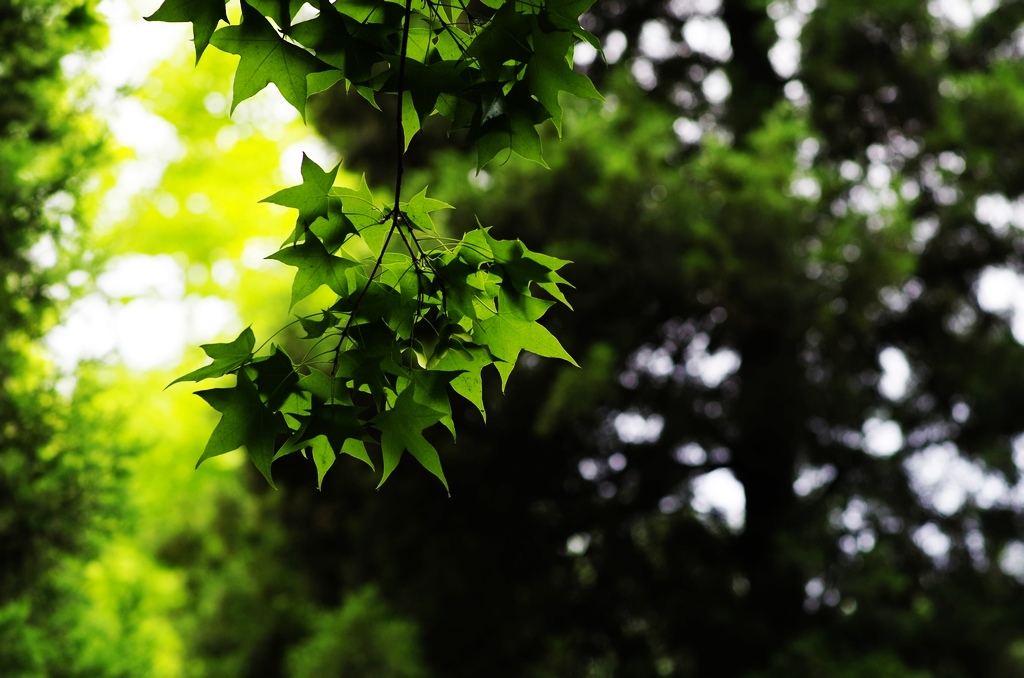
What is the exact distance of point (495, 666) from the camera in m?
5.34

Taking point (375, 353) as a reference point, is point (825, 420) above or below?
below

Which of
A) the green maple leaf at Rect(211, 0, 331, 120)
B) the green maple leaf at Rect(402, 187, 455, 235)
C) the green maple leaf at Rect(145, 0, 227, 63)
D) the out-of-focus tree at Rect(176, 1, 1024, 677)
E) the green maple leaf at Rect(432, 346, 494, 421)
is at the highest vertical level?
the green maple leaf at Rect(145, 0, 227, 63)

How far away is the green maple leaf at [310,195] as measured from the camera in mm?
1426

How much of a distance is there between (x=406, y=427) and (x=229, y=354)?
302 millimetres

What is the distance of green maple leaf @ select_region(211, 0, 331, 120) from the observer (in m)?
1.33

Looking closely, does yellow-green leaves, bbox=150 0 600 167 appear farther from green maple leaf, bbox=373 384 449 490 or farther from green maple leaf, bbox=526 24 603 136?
green maple leaf, bbox=373 384 449 490

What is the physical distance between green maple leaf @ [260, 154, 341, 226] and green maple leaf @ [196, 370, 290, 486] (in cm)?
28

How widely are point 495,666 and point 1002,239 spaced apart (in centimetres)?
421

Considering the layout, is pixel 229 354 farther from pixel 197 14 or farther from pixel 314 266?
pixel 197 14

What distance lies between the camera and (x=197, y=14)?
1271 millimetres

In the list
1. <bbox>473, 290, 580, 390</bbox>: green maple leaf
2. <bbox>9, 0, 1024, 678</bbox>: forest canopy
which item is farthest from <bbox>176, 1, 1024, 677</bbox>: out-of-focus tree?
<bbox>473, 290, 580, 390</bbox>: green maple leaf

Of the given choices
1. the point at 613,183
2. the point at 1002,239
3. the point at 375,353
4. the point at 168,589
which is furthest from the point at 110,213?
the point at 168,589

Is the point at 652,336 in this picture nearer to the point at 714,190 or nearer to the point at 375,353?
the point at 714,190

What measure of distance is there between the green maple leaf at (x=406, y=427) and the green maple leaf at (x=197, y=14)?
579 millimetres
